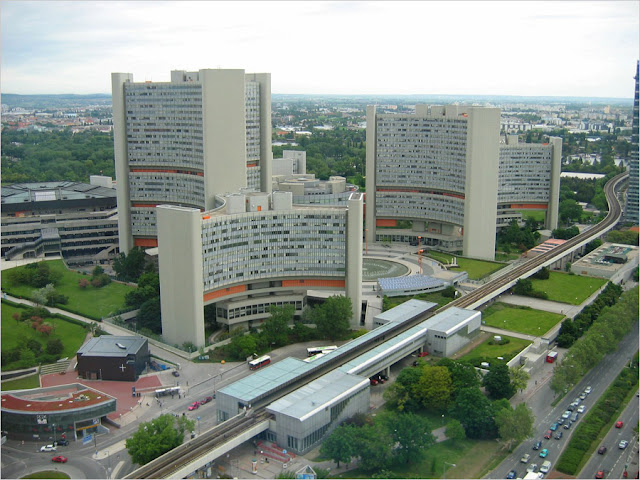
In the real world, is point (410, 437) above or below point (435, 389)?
below

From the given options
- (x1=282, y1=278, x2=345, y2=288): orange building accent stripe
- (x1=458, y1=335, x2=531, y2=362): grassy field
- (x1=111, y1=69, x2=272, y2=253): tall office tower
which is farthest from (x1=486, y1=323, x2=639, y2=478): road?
(x1=111, y1=69, x2=272, y2=253): tall office tower

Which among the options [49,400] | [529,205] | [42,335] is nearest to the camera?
[49,400]

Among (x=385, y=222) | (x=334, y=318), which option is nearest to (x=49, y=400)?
(x=334, y=318)

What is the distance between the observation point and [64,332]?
2571 inches

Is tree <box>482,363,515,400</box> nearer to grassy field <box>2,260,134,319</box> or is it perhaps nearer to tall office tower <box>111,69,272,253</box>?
grassy field <box>2,260,134,319</box>

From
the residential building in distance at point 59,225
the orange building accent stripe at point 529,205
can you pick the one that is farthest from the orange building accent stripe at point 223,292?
the orange building accent stripe at point 529,205

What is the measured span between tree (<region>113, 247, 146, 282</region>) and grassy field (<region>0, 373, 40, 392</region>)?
25837mm

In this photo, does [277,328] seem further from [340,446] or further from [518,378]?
[518,378]

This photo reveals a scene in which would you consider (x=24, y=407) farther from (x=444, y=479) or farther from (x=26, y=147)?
(x=26, y=147)

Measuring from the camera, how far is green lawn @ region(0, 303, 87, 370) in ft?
202

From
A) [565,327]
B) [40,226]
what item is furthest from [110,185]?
[565,327]

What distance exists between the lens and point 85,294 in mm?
75812

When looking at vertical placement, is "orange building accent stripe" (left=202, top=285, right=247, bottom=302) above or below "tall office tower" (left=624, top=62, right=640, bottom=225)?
below

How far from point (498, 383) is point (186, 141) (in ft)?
158
